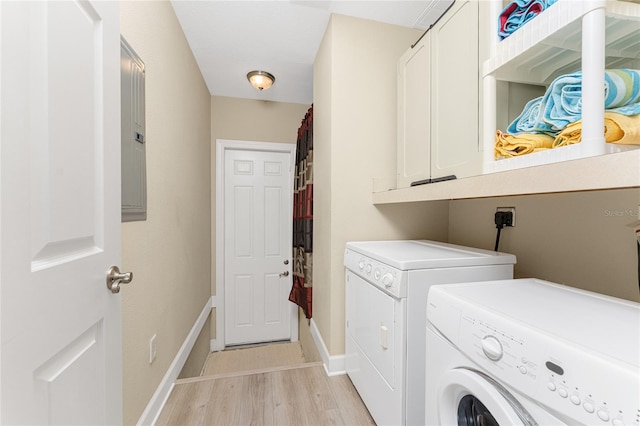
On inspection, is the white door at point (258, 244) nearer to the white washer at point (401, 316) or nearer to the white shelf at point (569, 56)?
the white washer at point (401, 316)

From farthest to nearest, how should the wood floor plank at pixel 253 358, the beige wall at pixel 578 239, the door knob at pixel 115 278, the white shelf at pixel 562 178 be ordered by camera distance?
the wood floor plank at pixel 253 358, the beige wall at pixel 578 239, the door knob at pixel 115 278, the white shelf at pixel 562 178

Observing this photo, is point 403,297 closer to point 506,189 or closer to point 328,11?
point 506,189

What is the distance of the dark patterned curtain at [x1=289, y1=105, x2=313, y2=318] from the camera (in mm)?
2361

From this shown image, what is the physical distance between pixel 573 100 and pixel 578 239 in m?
0.71

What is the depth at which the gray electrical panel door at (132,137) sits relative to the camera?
42.5 inches

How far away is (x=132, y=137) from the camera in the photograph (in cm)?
115

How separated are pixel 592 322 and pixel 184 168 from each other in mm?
2196

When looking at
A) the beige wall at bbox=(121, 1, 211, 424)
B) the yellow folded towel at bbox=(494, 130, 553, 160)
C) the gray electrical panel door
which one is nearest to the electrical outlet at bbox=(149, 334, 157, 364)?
the beige wall at bbox=(121, 1, 211, 424)

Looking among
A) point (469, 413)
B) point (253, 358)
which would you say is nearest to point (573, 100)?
point (469, 413)

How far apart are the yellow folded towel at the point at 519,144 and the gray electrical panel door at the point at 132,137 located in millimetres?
1454

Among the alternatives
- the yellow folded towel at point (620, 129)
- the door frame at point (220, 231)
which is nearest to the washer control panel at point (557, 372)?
the yellow folded towel at point (620, 129)

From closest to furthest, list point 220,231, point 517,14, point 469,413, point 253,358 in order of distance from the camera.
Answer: point 469,413 → point 517,14 → point 253,358 → point 220,231

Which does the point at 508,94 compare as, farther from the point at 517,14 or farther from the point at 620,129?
the point at 620,129

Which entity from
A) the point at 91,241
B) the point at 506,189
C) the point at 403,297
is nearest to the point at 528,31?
the point at 506,189
